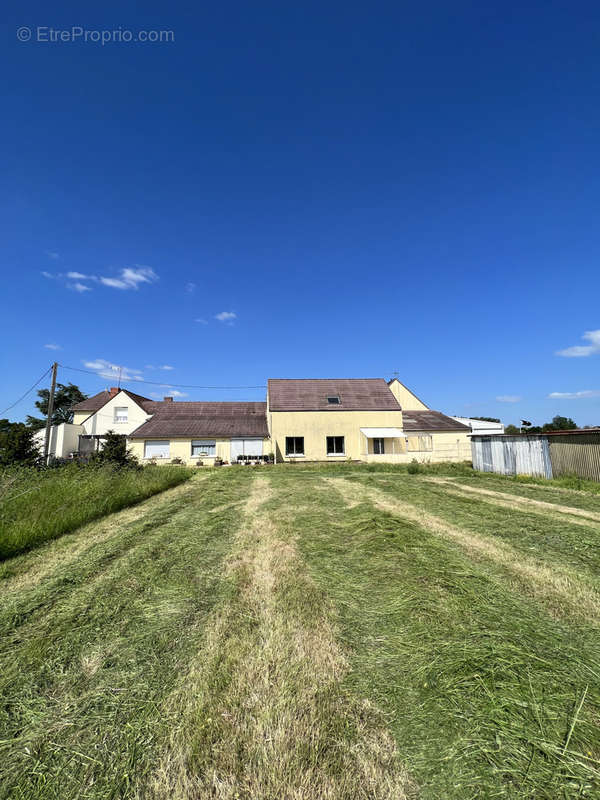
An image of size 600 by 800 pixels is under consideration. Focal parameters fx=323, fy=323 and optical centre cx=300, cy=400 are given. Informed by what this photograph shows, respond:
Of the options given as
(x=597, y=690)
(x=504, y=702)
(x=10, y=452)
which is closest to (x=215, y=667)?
(x=504, y=702)

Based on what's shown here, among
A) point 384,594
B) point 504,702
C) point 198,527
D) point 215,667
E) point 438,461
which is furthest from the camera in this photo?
point 438,461

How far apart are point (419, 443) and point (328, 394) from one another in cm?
793

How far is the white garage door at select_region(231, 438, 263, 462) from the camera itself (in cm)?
2416

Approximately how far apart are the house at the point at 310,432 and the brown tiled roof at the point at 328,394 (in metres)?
0.08

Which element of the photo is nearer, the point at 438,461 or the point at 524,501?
the point at 524,501

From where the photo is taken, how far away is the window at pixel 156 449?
2339 centimetres

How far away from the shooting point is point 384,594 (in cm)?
317

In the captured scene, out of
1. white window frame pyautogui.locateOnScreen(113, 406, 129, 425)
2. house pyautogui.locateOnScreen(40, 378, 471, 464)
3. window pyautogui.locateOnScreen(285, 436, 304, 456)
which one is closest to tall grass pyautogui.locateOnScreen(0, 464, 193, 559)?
house pyautogui.locateOnScreen(40, 378, 471, 464)

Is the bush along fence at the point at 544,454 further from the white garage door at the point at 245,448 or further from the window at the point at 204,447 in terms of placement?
the window at the point at 204,447

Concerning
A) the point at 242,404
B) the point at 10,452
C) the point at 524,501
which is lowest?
the point at 524,501

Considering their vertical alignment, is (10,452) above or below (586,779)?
above

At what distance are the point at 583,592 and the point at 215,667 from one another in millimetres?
3677

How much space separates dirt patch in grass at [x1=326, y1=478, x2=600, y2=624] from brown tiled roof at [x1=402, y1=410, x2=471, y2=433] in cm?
2014

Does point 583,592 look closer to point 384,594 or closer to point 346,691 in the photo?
point 384,594
